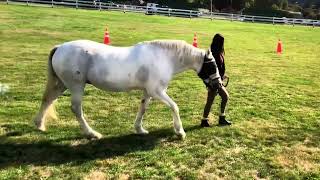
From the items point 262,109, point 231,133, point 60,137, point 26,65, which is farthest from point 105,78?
point 26,65

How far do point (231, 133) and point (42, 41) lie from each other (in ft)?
58.7

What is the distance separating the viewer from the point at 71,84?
30.4ft

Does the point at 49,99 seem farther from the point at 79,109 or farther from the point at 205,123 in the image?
the point at 205,123

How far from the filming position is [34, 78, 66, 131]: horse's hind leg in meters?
9.69

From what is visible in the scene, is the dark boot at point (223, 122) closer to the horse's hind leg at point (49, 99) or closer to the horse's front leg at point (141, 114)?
the horse's front leg at point (141, 114)

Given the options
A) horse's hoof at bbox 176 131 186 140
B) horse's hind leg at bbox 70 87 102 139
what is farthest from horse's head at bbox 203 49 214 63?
horse's hind leg at bbox 70 87 102 139

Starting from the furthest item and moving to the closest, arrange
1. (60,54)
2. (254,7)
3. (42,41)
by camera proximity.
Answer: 1. (254,7)
2. (42,41)
3. (60,54)

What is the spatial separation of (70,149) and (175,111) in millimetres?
2137

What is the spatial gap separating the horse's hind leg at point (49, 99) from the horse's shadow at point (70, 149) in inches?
30.6

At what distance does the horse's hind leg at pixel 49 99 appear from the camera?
969 centimetres

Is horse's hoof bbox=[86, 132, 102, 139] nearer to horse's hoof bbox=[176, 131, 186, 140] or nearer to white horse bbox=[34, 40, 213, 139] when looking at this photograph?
white horse bbox=[34, 40, 213, 139]

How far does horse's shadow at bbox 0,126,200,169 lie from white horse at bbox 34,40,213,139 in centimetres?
43

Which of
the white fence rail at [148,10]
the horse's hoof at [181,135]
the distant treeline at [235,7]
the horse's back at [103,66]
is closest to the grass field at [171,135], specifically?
the horse's hoof at [181,135]

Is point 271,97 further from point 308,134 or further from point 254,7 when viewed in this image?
point 254,7
